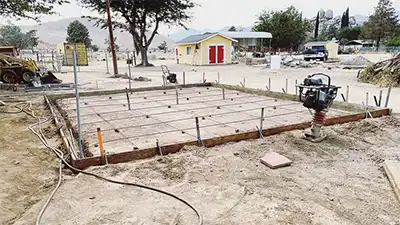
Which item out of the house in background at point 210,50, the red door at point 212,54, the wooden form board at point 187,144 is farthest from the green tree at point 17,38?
the wooden form board at point 187,144

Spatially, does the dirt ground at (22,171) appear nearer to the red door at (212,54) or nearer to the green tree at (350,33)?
the red door at (212,54)

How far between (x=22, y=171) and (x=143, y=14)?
23.2 m

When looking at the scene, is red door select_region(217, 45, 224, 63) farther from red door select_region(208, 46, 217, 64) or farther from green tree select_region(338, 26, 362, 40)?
green tree select_region(338, 26, 362, 40)

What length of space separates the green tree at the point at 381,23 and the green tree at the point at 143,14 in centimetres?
2911

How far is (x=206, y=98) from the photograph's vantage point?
8.35 meters

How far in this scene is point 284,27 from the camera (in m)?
32.2

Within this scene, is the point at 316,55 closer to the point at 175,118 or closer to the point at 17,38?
the point at 175,118

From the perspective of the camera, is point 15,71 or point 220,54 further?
point 220,54

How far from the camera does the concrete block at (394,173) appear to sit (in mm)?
2838

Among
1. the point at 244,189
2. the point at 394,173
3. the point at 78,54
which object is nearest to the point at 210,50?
the point at 78,54

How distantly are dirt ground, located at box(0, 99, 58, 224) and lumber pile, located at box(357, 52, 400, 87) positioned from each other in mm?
10074

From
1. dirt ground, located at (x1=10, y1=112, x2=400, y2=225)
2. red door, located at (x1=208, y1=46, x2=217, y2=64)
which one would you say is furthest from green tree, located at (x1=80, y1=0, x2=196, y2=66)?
dirt ground, located at (x1=10, y1=112, x2=400, y2=225)

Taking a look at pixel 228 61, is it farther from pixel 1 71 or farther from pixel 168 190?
pixel 168 190

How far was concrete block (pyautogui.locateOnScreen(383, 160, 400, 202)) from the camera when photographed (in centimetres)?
284
